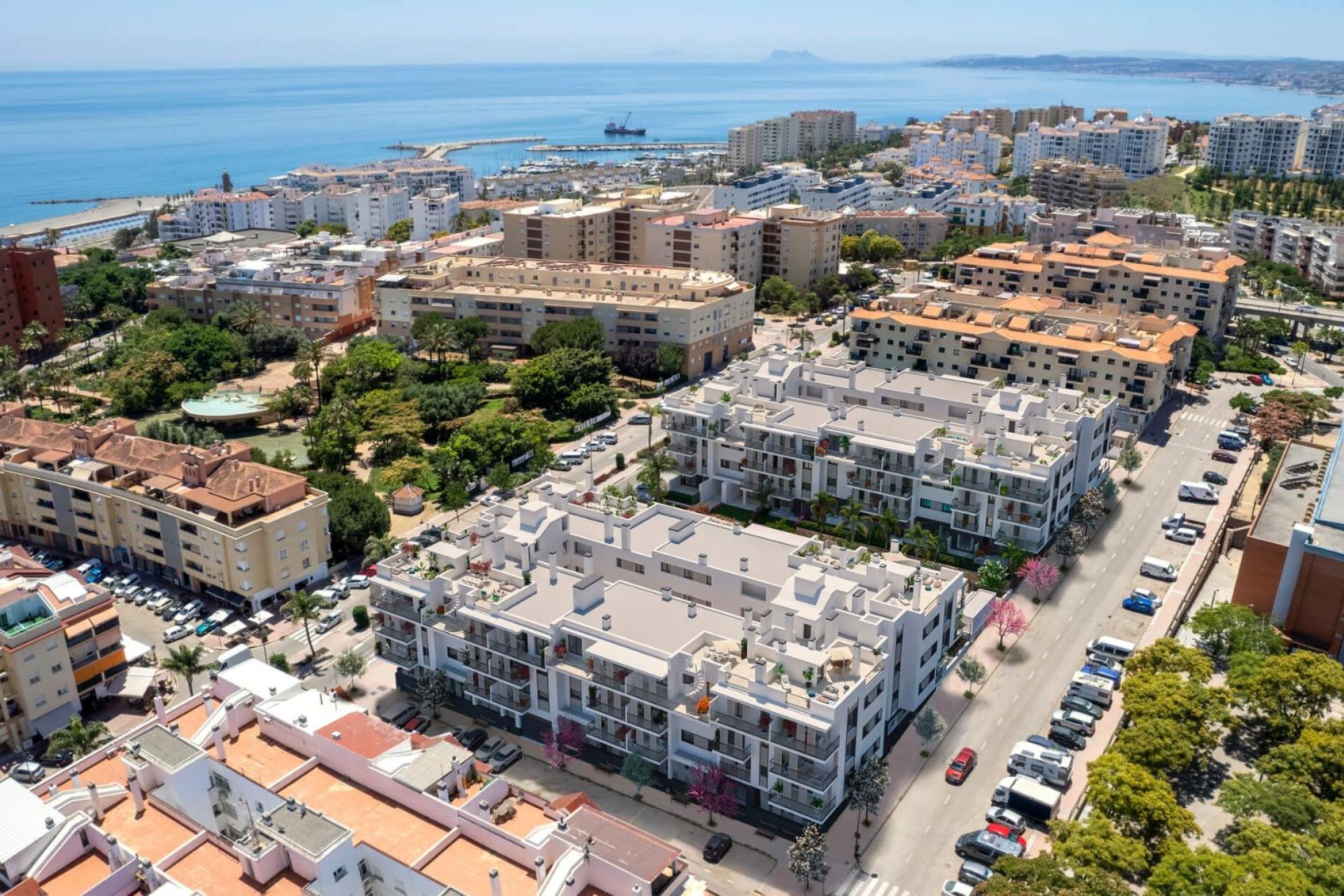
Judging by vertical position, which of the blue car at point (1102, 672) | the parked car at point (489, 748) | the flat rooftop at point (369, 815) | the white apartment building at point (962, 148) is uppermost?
the white apartment building at point (962, 148)

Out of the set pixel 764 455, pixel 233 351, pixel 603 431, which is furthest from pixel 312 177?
pixel 764 455

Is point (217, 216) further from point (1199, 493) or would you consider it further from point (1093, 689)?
point (1093, 689)

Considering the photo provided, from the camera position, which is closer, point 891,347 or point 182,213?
point 891,347

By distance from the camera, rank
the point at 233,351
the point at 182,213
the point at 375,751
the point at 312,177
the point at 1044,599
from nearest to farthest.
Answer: the point at 375,751 → the point at 1044,599 → the point at 233,351 → the point at 182,213 → the point at 312,177

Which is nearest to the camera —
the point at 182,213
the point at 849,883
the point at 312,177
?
the point at 849,883

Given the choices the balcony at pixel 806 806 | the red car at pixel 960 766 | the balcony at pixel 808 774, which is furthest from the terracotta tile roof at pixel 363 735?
the red car at pixel 960 766

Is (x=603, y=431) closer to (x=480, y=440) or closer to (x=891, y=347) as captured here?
(x=480, y=440)

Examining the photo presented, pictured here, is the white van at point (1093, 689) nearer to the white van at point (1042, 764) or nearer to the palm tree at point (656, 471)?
the white van at point (1042, 764)
